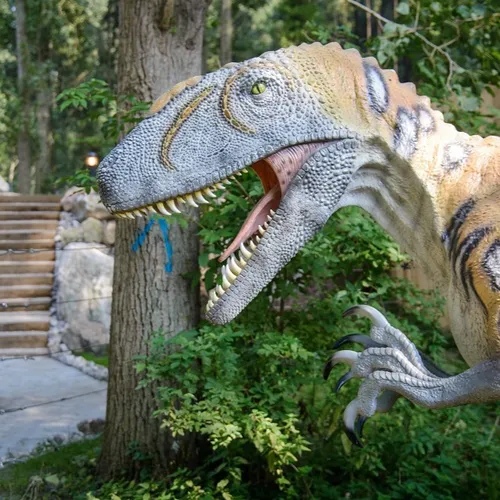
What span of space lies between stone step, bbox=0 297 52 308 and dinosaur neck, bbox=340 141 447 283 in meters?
4.38

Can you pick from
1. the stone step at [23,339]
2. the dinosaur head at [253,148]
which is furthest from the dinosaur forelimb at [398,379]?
the stone step at [23,339]

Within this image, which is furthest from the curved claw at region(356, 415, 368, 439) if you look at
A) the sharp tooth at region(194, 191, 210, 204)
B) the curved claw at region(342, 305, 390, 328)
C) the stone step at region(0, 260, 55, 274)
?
the stone step at region(0, 260, 55, 274)

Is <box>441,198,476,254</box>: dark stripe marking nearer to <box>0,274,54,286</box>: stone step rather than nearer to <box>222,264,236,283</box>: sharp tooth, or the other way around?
<box>222,264,236,283</box>: sharp tooth

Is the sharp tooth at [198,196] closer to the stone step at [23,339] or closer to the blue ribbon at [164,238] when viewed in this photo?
the blue ribbon at [164,238]

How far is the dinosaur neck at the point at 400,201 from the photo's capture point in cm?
194

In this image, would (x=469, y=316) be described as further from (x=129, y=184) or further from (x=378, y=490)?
(x=378, y=490)

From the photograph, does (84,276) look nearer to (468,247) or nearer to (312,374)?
(312,374)

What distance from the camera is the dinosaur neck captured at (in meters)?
1.94

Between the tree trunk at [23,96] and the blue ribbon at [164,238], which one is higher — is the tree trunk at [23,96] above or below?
above

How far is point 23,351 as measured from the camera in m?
5.25

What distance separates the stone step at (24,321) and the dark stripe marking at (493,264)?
4.37 metres

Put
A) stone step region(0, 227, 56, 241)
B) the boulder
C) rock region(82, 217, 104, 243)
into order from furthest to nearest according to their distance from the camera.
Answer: rock region(82, 217, 104, 243), stone step region(0, 227, 56, 241), the boulder

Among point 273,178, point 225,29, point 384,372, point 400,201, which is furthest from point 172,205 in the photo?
point 225,29

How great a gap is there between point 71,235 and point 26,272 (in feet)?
4.00
